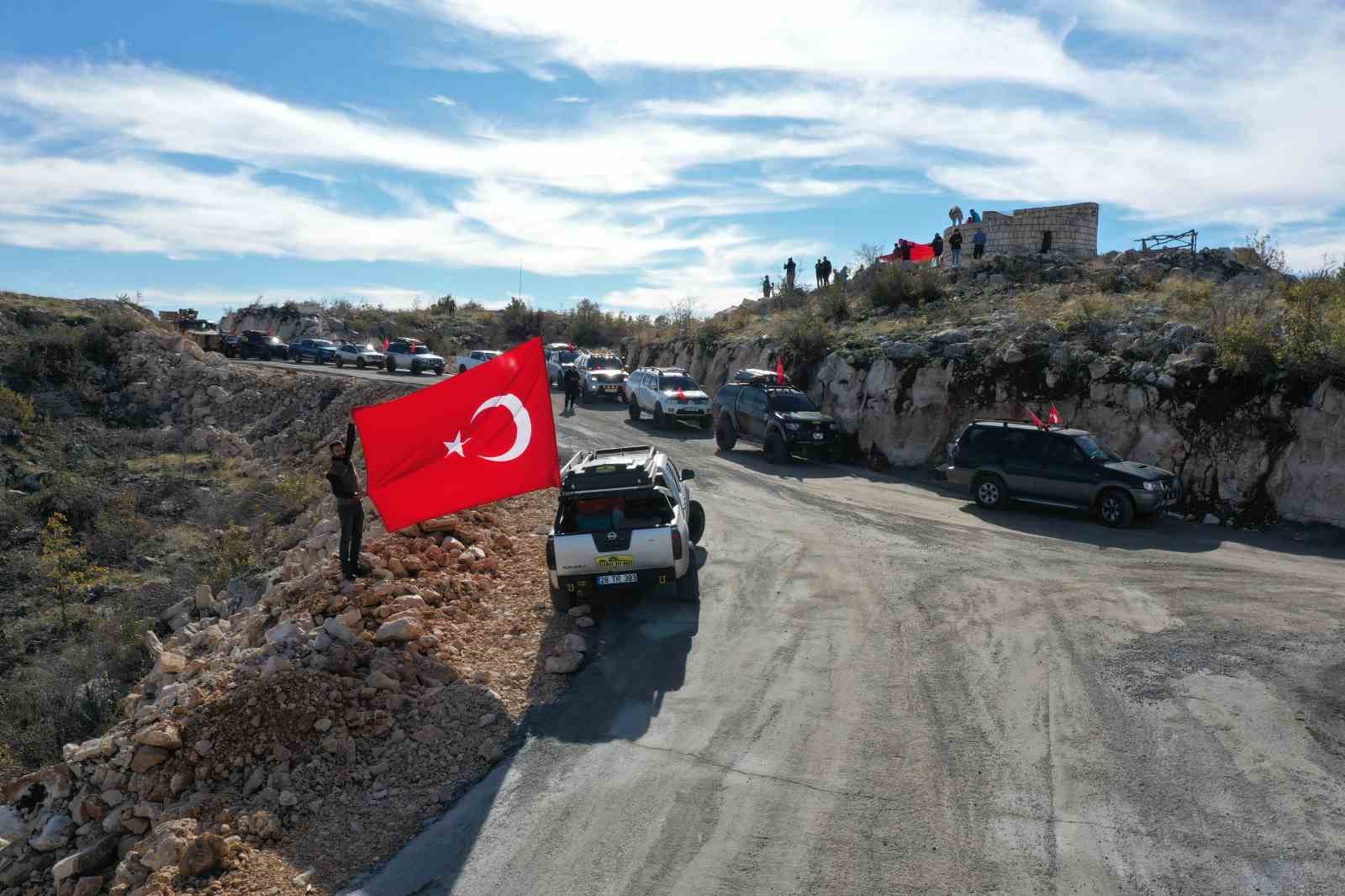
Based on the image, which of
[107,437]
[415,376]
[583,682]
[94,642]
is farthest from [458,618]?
[415,376]

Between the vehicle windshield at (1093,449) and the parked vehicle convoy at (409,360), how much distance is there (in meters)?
30.5

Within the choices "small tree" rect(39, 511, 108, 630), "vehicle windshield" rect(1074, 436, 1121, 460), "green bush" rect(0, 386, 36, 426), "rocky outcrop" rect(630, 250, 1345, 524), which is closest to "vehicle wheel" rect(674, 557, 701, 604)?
"vehicle windshield" rect(1074, 436, 1121, 460)

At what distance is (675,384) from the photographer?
29250mm

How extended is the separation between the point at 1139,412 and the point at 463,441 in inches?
645

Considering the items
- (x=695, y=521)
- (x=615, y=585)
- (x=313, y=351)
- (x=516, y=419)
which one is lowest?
(x=615, y=585)

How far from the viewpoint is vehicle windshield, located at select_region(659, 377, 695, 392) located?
29.0 meters

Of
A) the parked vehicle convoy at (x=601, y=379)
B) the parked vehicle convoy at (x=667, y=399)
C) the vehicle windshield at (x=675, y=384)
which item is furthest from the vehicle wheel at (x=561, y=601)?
the parked vehicle convoy at (x=601, y=379)

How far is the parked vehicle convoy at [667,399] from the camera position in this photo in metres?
28.4

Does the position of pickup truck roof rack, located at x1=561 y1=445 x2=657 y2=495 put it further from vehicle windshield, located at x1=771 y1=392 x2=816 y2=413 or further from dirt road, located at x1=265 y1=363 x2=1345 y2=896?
vehicle windshield, located at x1=771 y1=392 x2=816 y2=413

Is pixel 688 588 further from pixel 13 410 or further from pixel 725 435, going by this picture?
pixel 13 410

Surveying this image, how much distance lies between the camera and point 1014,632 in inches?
431

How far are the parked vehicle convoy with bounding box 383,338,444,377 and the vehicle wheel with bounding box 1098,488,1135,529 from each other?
103 ft

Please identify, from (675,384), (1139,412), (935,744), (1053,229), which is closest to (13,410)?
(675,384)

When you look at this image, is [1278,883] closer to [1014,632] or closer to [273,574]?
[1014,632]
